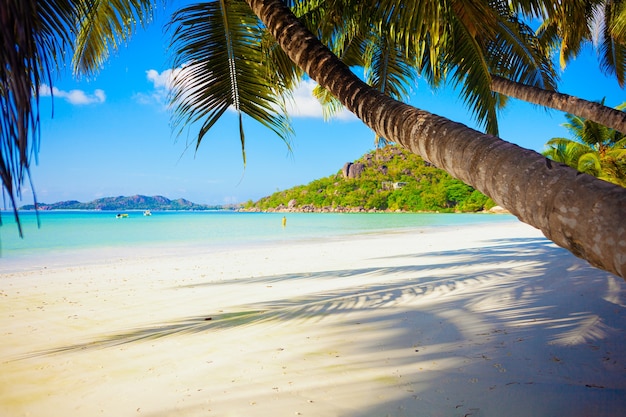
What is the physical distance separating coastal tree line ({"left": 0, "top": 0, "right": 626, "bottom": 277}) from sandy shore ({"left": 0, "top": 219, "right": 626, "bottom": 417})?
145 centimetres

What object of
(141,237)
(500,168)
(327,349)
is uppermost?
(500,168)

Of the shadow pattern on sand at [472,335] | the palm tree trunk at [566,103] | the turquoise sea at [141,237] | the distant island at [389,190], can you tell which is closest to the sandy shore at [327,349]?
the shadow pattern on sand at [472,335]

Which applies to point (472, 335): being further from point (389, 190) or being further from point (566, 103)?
point (389, 190)

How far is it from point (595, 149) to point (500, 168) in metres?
19.6

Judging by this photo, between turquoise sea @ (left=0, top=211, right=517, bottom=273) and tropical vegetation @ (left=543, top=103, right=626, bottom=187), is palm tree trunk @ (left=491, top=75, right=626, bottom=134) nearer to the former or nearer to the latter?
turquoise sea @ (left=0, top=211, right=517, bottom=273)

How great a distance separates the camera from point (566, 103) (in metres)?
5.32

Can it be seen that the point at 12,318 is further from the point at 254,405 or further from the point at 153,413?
the point at 254,405

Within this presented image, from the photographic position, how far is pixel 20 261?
11.5 m

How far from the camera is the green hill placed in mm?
64000

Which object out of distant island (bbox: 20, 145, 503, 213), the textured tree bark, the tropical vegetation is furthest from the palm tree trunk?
distant island (bbox: 20, 145, 503, 213)

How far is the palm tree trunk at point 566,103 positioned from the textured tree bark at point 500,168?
3.74m

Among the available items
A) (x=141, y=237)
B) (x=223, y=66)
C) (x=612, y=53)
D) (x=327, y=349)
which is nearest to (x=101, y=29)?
(x=223, y=66)

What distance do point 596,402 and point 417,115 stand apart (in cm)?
183

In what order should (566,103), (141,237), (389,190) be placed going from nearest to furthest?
1. (566,103)
2. (141,237)
3. (389,190)
